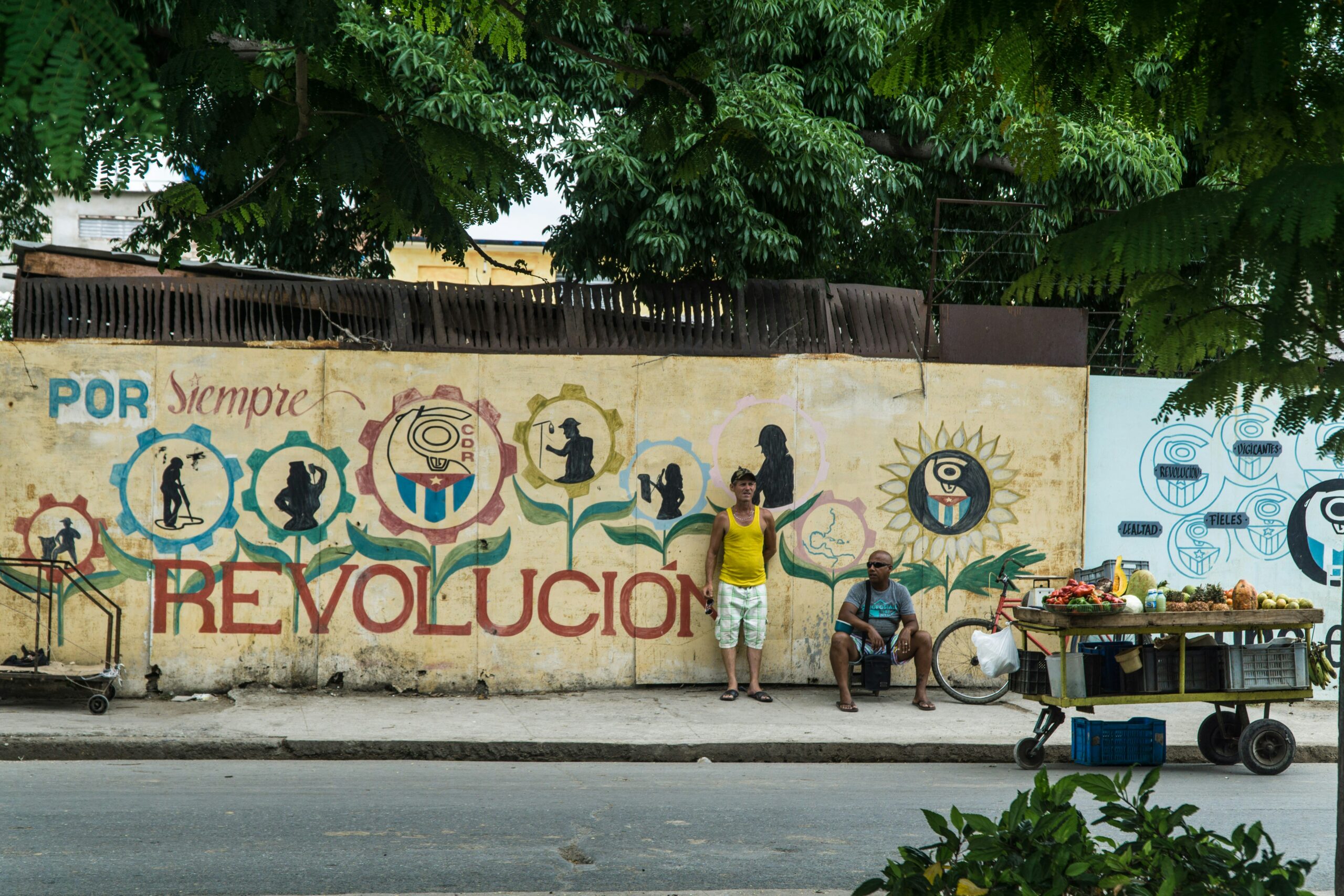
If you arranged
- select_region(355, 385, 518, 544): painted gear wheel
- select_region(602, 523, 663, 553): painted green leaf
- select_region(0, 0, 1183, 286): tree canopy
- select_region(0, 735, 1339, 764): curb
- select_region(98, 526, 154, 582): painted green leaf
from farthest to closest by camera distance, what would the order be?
select_region(602, 523, 663, 553): painted green leaf, select_region(355, 385, 518, 544): painted gear wheel, select_region(98, 526, 154, 582): painted green leaf, select_region(0, 735, 1339, 764): curb, select_region(0, 0, 1183, 286): tree canopy

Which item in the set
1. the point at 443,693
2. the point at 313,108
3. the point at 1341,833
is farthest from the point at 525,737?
the point at 1341,833

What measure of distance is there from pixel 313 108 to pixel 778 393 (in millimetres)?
5862

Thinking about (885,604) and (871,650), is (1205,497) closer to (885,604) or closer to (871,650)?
(885,604)

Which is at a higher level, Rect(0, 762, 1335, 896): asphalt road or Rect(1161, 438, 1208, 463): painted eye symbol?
Rect(1161, 438, 1208, 463): painted eye symbol

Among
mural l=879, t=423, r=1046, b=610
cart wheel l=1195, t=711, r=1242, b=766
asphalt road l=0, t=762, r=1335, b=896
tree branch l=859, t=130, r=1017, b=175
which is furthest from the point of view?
tree branch l=859, t=130, r=1017, b=175

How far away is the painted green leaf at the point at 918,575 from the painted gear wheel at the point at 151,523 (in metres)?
5.36

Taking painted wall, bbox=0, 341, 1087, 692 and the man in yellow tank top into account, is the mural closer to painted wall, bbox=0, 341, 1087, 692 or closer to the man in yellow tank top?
painted wall, bbox=0, 341, 1087, 692

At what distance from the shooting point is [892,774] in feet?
24.7

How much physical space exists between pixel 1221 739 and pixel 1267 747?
321 millimetres

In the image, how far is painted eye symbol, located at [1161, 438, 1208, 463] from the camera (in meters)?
10.0

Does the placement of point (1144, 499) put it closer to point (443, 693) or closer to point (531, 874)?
point (443, 693)

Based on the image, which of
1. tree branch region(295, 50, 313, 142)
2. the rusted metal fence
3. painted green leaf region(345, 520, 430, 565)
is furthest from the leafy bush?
the rusted metal fence

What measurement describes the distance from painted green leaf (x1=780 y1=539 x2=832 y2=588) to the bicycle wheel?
1158 millimetres

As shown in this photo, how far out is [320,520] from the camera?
30.1 ft
